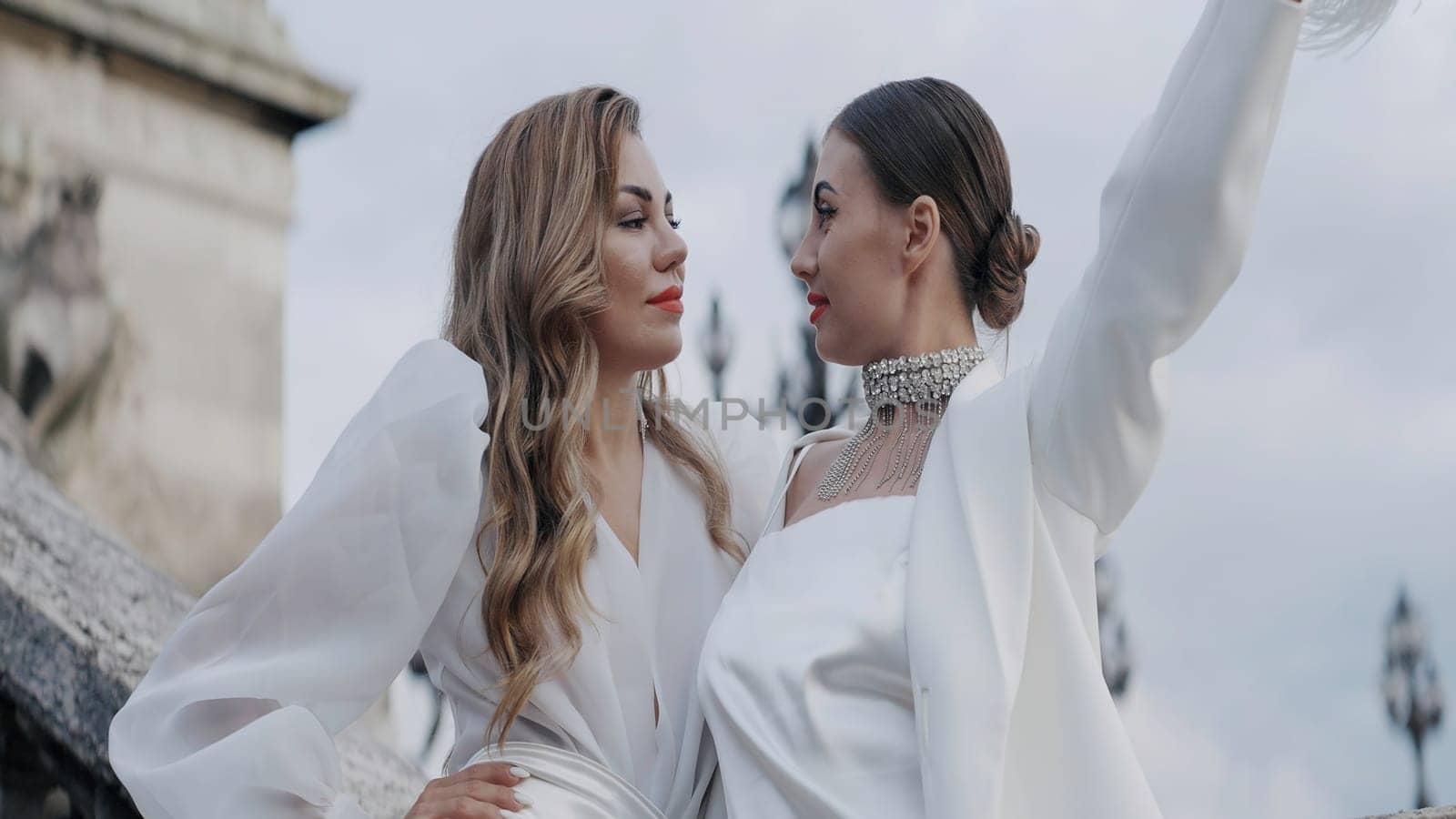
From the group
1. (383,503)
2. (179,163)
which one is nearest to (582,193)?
(383,503)

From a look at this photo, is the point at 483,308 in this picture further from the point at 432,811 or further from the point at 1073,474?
the point at 1073,474

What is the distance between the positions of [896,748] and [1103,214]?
2.78 ft

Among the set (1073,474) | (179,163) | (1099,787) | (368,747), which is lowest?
(368,747)

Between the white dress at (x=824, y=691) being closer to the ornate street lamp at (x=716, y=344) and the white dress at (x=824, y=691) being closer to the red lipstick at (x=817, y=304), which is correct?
the red lipstick at (x=817, y=304)

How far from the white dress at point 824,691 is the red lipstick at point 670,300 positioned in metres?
0.78

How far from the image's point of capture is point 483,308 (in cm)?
328

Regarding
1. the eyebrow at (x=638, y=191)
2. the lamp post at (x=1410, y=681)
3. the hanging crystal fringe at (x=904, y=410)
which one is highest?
the eyebrow at (x=638, y=191)

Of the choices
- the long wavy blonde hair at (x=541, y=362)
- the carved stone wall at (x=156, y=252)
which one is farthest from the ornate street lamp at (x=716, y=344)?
the long wavy blonde hair at (x=541, y=362)

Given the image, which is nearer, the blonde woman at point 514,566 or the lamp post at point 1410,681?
the blonde woman at point 514,566

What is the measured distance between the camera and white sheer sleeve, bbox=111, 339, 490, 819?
2699 mm

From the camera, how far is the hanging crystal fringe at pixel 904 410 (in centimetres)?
277

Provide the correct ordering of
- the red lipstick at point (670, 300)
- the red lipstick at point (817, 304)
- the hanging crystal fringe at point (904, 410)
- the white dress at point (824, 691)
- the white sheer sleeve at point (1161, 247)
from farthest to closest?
the red lipstick at point (670, 300) < the red lipstick at point (817, 304) < the hanging crystal fringe at point (904, 410) < the white dress at point (824, 691) < the white sheer sleeve at point (1161, 247)

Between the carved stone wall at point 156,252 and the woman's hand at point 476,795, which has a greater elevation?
the carved stone wall at point 156,252

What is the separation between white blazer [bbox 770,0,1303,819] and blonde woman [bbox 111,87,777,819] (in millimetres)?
646
